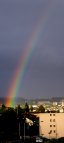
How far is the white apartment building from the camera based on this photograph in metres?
106

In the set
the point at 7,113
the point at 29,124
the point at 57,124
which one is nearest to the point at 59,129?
the point at 57,124

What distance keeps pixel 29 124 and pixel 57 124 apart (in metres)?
8.12

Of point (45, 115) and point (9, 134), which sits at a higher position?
point (45, 115)

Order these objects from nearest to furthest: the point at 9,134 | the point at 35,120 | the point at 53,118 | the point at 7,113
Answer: the point at 9,134
the point at 7,113
the point at 53,118
the point at 35,120

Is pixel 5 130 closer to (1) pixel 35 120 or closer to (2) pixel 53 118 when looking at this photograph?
(2) pixel 53 118

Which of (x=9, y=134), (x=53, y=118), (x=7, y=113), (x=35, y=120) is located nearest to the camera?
(x=9, y=134)

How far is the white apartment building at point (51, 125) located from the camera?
106 metres

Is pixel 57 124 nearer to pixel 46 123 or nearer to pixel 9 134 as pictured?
pixel 46 123

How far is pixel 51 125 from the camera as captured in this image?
349 feet

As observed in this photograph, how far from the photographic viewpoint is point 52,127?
350 ft

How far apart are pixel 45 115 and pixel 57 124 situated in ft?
15.1

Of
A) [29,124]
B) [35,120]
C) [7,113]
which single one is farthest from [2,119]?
[35,120]

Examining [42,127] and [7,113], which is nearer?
[7,113]

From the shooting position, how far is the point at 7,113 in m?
90.8
